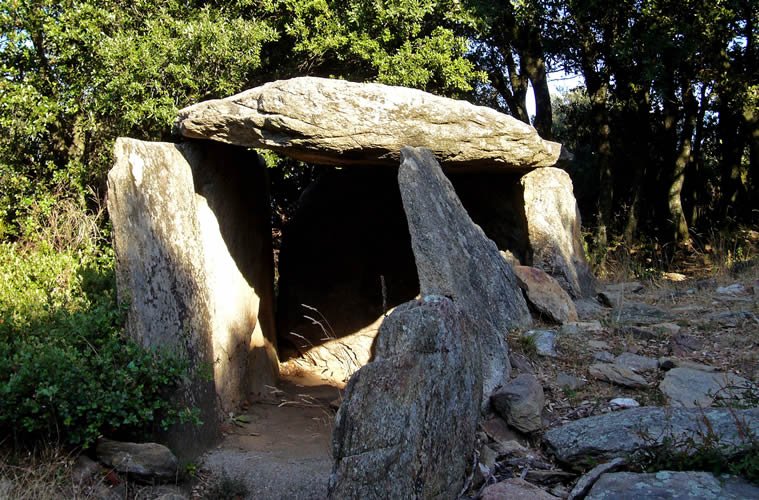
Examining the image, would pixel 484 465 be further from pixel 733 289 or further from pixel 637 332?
pixel 733 289

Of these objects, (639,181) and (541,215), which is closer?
(541,215)

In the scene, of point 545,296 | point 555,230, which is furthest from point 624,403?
point 555,230

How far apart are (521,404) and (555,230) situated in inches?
150

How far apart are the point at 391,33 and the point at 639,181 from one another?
5595mm

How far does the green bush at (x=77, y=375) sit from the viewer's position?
5.10 m

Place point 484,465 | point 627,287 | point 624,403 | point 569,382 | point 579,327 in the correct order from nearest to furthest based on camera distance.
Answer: point 484,465, point 624,403, point 569,382, point 579,327, point 627,287

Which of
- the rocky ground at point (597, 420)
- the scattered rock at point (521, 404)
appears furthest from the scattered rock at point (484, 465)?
the scattered rock at point (521, 404)

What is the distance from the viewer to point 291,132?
6.50 metres

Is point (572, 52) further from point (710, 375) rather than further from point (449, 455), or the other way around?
point (449, 455)

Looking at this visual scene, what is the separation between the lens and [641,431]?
4.52 m

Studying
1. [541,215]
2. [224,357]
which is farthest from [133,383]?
[541,215]

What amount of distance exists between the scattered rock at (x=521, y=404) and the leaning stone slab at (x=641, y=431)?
0.21m

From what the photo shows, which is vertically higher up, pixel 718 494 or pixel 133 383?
pixel 133 383

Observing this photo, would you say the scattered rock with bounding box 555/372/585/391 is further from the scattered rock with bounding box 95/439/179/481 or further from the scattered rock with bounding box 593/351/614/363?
the scattered rock with bounding box 95/439/179/481
